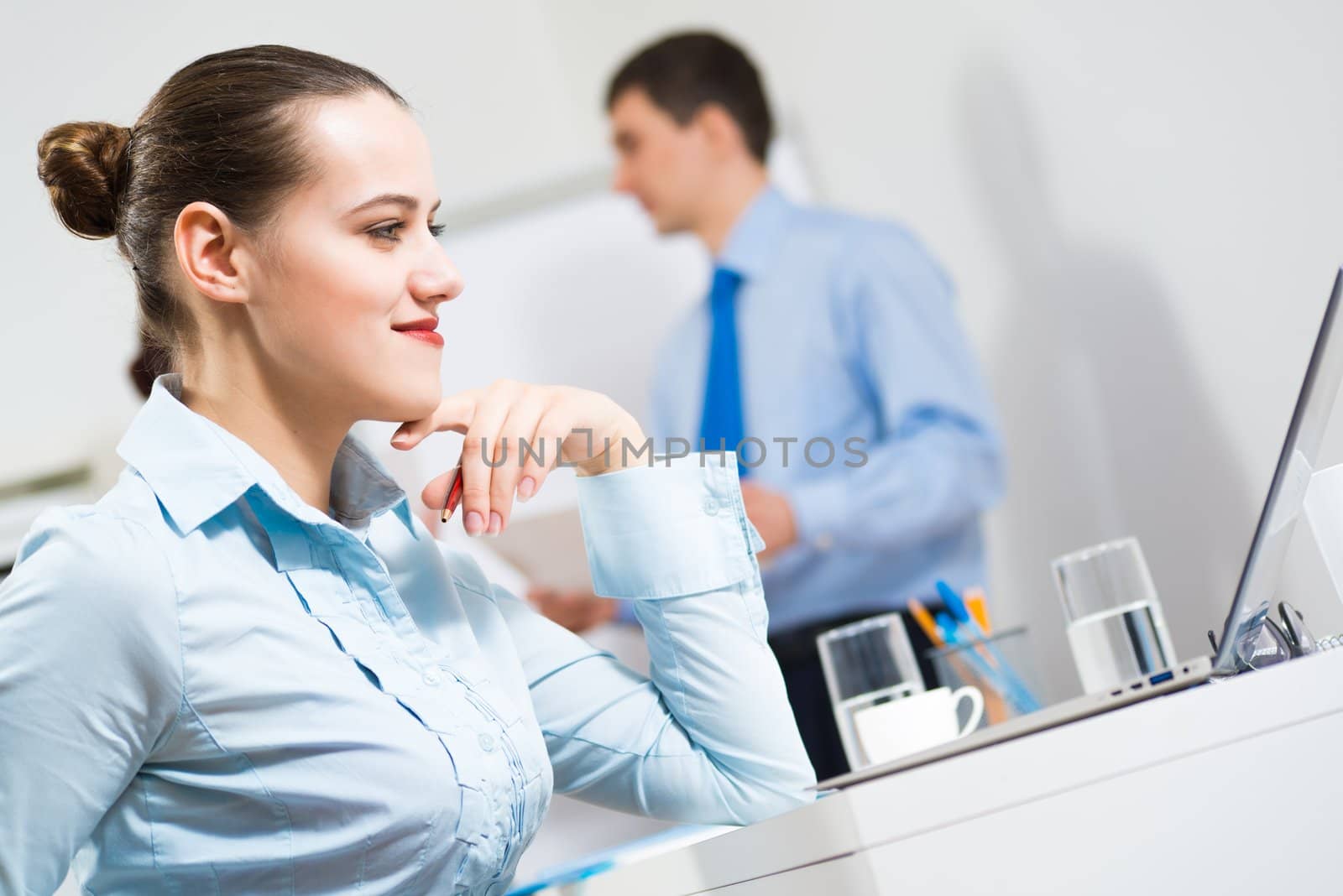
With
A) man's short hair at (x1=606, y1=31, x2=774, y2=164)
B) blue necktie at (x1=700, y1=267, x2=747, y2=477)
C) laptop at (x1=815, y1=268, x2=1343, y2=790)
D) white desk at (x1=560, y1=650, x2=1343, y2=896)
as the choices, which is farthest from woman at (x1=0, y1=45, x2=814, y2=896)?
man's short hair at (x1=606, y1=31, x2=774, y2=164)

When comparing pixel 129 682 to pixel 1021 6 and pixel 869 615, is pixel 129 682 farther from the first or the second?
pixel 1021 6

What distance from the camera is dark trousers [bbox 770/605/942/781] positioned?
1898 mm

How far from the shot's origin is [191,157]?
76 centimetres

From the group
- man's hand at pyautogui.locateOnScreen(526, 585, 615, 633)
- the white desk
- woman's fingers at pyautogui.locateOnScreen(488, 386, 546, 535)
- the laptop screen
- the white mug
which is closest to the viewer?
the white desk

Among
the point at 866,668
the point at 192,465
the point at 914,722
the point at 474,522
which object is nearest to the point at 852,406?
the point at 866,668

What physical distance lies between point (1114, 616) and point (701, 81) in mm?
1415

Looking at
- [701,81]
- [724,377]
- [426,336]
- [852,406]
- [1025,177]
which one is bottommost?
[426,336]

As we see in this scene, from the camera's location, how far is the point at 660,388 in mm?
2111

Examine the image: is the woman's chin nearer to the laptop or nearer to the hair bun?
the hair bun

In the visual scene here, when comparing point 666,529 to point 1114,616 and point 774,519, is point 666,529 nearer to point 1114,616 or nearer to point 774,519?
point 1114,616

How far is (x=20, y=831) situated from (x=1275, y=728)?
62 cm

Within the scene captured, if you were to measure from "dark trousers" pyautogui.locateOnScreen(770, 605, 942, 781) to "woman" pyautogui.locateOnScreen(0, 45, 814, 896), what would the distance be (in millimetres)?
1061

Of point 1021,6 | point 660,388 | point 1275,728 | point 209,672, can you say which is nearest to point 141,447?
point 209,672

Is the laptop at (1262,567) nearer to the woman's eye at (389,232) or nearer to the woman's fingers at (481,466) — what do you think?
the woman's fingers at (481,466)
